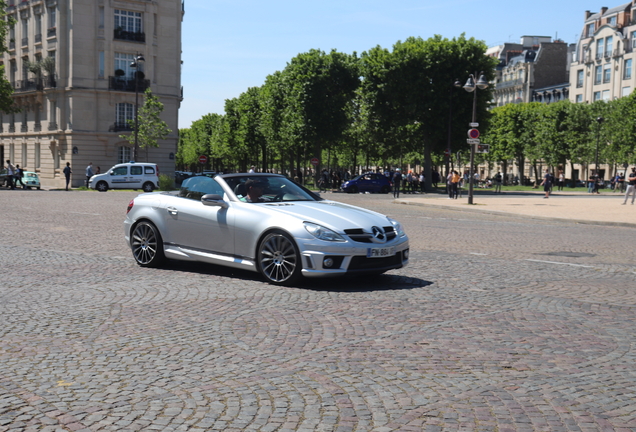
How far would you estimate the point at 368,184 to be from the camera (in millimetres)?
Answer: 56000

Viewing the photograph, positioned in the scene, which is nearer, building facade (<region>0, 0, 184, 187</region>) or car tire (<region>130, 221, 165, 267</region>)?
car tire (<region>130, 221, 165, 267</region>)

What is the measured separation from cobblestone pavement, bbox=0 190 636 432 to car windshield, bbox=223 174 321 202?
108 centimetres

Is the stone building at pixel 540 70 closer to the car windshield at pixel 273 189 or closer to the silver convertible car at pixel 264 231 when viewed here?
the car windshield at pixel 273 189

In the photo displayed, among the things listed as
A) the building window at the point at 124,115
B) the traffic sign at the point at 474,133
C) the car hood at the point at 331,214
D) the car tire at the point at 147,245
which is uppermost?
the building window at the point at 124,115

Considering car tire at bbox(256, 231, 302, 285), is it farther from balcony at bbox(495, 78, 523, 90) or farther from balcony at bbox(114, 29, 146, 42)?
balcony at bbox(495, 78, 523, 90)

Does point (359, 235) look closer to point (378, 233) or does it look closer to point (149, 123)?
point (378, 233)

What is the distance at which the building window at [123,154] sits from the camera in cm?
6062

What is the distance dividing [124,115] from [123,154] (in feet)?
10.4

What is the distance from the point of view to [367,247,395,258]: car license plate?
8727mm

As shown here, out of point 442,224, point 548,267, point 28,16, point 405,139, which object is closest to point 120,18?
point 28,16

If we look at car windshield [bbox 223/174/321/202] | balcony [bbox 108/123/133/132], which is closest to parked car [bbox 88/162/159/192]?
balcony [bbox 108/123/133/132]

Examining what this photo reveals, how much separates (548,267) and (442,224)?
9.71 meters

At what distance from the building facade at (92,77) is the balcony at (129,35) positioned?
0.26 feet

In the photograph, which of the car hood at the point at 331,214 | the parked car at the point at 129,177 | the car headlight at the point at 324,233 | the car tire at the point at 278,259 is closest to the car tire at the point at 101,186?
the parked car at the point at 129,177
